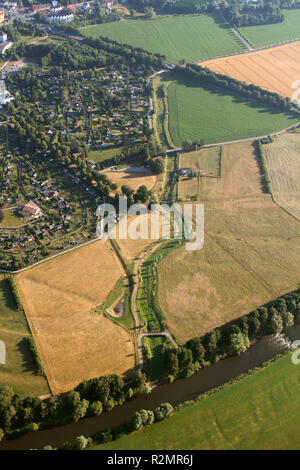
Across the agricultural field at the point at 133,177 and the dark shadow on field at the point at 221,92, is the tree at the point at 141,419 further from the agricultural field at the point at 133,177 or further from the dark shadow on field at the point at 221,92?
the dark shadow on field at the point at 221,92

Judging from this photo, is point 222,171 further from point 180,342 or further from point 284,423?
point 284,423

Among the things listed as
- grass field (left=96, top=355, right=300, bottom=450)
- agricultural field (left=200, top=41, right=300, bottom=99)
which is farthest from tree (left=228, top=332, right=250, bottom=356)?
agricultural field (left=200, top=41, right=300, bottom=99)

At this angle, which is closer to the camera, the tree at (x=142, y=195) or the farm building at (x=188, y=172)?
the tree at (x=142, y=195)

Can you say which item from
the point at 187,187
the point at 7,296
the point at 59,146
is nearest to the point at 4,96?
the point at 59,146

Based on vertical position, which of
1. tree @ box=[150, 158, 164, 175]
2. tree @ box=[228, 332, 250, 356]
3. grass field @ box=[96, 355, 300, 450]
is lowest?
grass field @ box=[96, 355, 300, 450]

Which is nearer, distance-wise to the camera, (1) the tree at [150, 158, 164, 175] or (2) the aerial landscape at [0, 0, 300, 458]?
(2) the aerial landscape at [0, 0, 300, 458]

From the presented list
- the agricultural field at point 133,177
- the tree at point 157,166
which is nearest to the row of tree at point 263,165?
the tree at point 157,166

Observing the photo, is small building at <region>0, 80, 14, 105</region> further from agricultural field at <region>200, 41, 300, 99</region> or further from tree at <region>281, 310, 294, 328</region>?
tree at <region>281, 310, 294, 328</region>

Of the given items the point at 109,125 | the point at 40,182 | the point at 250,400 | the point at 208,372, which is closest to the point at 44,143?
the point at 40,182

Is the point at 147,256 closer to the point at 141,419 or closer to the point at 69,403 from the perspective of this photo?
the point at 69,403
